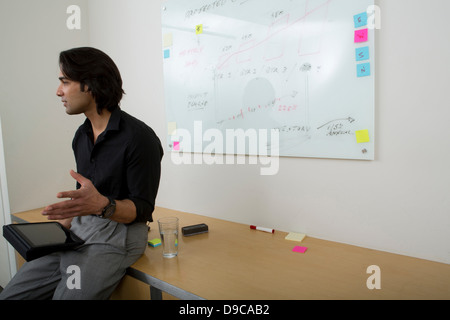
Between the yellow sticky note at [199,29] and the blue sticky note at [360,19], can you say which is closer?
the blue sticky note at [360,19]

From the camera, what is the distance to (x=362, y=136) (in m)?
1.22

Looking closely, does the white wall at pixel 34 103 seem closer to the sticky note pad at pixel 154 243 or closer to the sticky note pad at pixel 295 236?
the sticky note pad at pixel 154 243

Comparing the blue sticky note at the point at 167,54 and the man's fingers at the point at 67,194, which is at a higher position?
the blue sticky note at the point at 167,54

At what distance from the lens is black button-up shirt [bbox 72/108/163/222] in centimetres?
117

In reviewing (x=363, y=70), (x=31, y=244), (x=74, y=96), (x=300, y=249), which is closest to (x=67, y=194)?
(x=31, y=244)

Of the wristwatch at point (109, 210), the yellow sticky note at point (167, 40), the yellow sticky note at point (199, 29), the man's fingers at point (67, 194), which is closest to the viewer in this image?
the man's fingers at point (67, 194)

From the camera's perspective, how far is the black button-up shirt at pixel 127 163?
1.17 meters

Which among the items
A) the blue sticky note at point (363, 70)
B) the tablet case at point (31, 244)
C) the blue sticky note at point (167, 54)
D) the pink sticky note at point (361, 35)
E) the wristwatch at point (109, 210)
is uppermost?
the blue sticky note at point (167, 54)

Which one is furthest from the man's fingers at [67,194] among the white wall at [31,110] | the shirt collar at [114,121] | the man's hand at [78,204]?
the white wall at [31,110]

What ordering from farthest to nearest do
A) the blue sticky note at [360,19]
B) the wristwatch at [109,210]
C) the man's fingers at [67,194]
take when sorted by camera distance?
the blue sticky note at [360,19], the wristwatch at [109,210], the man's fingers at [67,194]

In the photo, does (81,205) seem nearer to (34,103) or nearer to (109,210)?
(109,210)

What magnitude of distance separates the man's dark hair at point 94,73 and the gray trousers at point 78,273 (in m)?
0.53

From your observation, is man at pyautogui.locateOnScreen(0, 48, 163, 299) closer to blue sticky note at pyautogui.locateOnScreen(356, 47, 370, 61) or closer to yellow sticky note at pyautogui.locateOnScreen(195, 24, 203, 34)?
yellow sticky note at pyautogui.locateOnScreen(195, 24, 203, 34)

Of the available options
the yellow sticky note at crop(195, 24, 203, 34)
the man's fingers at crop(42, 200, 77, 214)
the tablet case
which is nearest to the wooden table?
the tablet case
